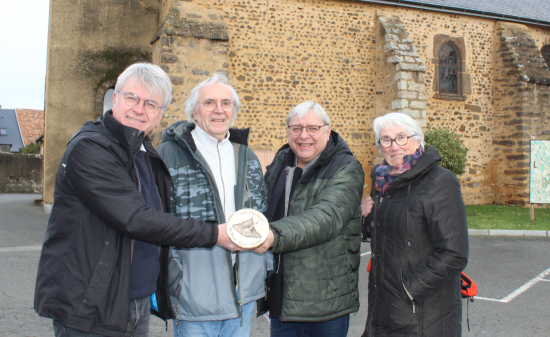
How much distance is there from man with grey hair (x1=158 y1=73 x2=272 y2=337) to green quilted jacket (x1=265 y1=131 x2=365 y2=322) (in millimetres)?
204

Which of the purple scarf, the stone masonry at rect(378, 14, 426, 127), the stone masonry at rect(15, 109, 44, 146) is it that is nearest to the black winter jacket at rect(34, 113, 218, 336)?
the purple scarf

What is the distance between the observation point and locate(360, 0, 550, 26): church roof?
39.8ft

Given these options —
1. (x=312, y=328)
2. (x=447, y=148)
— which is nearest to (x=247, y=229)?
(x=312, y=328)

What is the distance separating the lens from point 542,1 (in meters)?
15.1

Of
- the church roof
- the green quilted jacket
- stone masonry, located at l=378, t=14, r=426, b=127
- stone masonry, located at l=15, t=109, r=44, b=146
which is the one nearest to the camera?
the green quilted jacket

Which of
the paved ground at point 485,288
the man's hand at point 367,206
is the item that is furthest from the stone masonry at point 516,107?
the man's hand at point 367,206

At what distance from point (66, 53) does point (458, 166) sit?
37.4ft

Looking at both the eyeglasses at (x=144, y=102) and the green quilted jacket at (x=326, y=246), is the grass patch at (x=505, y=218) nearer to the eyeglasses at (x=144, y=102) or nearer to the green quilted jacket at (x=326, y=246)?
the green quilted jacket at (x=326, y=246)

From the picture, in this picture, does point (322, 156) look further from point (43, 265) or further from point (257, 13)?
point (257, 13)

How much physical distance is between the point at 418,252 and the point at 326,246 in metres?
0.49

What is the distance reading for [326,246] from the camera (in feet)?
7.43

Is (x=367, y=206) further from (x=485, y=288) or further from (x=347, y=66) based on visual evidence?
(x=347, y=66)

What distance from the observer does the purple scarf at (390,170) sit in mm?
2355

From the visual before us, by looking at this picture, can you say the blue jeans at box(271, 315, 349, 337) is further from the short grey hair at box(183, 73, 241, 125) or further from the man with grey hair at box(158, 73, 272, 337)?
the short grey hair at box(183, 73, 241, 125)
